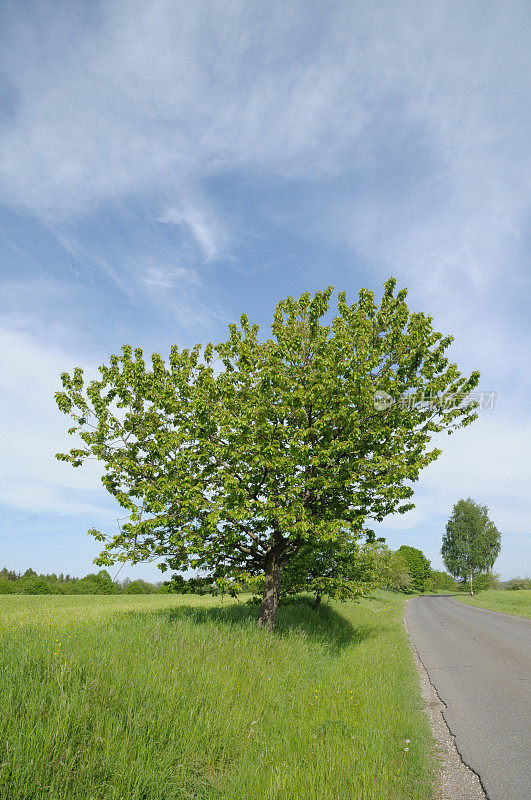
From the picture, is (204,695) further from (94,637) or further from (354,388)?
(354,388)

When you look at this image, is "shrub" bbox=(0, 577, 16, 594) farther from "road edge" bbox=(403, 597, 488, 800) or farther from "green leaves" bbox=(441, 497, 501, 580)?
"green leaves" bbox=(441, 497, 501, 580)

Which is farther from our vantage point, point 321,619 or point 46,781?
point 321,619

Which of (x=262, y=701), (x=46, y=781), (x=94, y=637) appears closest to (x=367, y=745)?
Answer: (x=262, y=701)

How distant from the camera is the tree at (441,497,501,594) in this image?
281 ft

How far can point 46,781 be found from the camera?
394cm

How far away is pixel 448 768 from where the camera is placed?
5656mm

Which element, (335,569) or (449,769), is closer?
(449,769)

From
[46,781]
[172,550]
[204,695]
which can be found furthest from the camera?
[172,550]

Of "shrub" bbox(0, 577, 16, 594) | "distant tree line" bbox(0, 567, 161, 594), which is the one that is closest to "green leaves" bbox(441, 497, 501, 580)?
"distant tree line" bbox(0, 567, 161, 594)

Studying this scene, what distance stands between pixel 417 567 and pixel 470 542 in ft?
98.1

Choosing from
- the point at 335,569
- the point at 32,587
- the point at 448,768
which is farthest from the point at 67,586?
the point at 448,768

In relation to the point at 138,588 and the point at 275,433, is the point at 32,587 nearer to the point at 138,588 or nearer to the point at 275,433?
the point at 138,588

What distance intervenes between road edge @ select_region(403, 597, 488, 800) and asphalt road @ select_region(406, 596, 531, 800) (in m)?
0.10

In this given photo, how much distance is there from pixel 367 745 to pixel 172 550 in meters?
7.49
